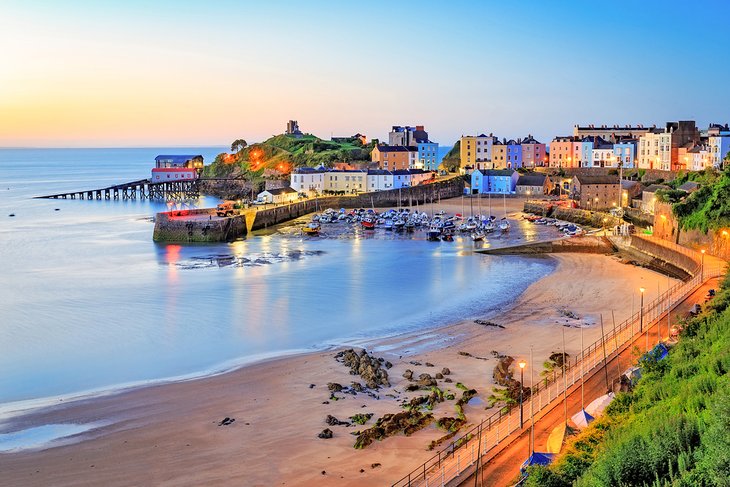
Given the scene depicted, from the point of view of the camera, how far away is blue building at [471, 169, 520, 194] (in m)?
60.0

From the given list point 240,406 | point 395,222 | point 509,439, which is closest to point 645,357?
point 509,439

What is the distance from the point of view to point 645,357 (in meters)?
12.6

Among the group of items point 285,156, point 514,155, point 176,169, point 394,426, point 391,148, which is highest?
point 391,148

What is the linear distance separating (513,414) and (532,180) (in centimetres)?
4939

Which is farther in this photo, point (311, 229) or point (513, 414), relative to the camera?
point (311, 229)

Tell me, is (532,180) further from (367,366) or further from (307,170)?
(367,366)

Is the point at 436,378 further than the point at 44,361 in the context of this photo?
No

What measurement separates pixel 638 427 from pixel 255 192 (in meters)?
61.2

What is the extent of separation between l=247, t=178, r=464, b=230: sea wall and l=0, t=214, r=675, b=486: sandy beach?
103 feet

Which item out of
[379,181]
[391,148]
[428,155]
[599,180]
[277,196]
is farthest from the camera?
[428,155]

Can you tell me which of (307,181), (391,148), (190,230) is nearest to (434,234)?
(190,230)

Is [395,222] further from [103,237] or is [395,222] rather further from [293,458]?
[293,458]

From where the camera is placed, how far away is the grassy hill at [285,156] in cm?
7506

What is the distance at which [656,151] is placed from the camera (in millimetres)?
55781
